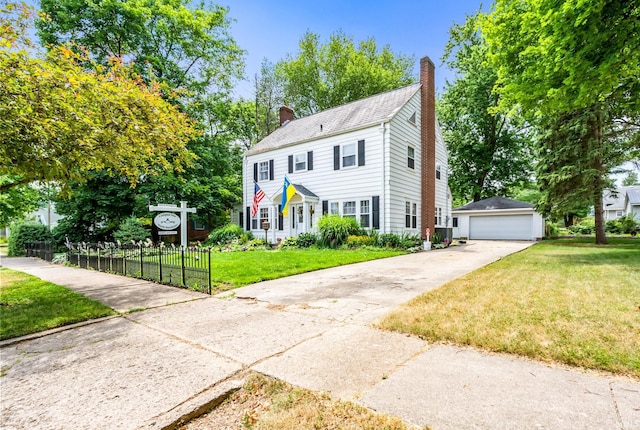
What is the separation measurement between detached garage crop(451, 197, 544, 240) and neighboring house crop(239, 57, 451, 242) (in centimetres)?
725

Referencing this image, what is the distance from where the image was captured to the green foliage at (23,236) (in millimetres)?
16641

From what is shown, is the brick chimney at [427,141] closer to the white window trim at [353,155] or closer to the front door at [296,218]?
the white window trim at [353,155]

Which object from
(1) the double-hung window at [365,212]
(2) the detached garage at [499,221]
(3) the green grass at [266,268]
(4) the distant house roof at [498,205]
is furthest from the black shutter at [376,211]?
(4) the distant house roof at [498,205]

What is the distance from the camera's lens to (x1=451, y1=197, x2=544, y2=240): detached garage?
2303 centimetres

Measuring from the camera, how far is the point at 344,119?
17297mm

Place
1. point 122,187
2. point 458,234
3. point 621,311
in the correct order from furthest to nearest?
point 458,234, point 122,187, point 621,311

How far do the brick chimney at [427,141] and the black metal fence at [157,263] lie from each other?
1258 cm

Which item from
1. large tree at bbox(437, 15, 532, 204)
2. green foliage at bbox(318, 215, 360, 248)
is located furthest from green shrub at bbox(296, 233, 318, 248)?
large tree at bbox(437, 15, 532, 204)

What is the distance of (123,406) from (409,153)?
15.9 metres

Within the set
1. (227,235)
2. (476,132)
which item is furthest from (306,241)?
(476,132)

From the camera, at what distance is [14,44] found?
5.09m

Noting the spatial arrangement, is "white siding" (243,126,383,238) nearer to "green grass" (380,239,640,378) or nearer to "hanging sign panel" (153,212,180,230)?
"hanging sign panel" (153,212,180,230)

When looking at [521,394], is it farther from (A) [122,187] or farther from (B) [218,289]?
(A) [122,187]

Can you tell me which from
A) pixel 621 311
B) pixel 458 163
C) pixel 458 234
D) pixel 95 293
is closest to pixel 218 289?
pixel 95 293
